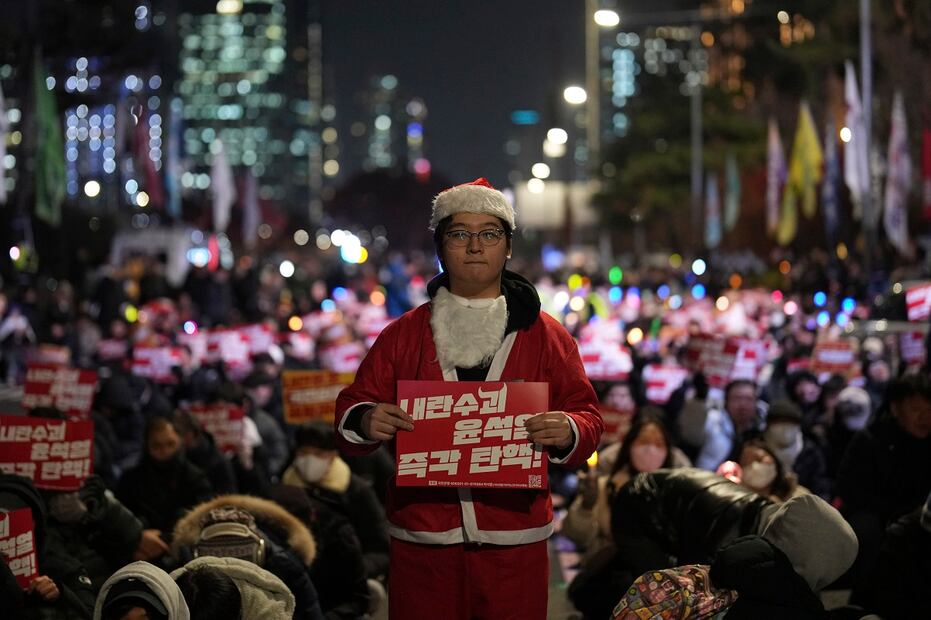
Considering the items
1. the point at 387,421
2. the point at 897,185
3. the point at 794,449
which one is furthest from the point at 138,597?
the point at 897,185

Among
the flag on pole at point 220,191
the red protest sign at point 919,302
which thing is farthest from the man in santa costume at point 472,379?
the flag on pole at point 220,191

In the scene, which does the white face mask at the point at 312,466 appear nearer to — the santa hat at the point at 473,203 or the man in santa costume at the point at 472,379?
the man in santa costume at the point at 472,379

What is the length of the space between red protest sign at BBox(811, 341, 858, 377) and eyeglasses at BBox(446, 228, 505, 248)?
1116 centimetres

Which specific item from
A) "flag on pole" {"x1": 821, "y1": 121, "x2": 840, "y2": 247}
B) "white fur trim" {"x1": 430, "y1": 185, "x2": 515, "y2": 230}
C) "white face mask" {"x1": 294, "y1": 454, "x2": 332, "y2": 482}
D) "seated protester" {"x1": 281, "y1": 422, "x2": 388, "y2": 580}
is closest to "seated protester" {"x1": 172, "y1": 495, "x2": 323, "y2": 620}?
"seated protester" {"x1": 281, "y1": 422, "x2": 388, "y2": 580}

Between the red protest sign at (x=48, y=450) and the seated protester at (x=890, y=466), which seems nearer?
the red protest sign at (x=48, y=450)

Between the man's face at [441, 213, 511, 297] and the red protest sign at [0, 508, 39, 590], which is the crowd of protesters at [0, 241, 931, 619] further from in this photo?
the man's face at [441, 213, 511, 297]

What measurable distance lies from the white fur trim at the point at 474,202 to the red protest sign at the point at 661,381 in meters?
11.5

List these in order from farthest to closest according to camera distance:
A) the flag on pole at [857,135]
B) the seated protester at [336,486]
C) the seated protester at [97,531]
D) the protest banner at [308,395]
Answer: the flag on pole at [857,135]
the protest banner at [308,395]
the seated protester at [336,486]
the seated protester at [97,531]

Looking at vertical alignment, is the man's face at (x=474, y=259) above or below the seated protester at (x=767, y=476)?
above

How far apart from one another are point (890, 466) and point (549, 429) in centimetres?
443

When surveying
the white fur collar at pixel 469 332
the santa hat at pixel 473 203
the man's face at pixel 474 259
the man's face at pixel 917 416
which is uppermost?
the santa hat at pixel 473 203

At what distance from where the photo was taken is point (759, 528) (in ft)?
21.2

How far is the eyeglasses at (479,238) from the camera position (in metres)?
5.32

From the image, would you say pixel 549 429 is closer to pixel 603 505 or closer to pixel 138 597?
pixel 138 597
